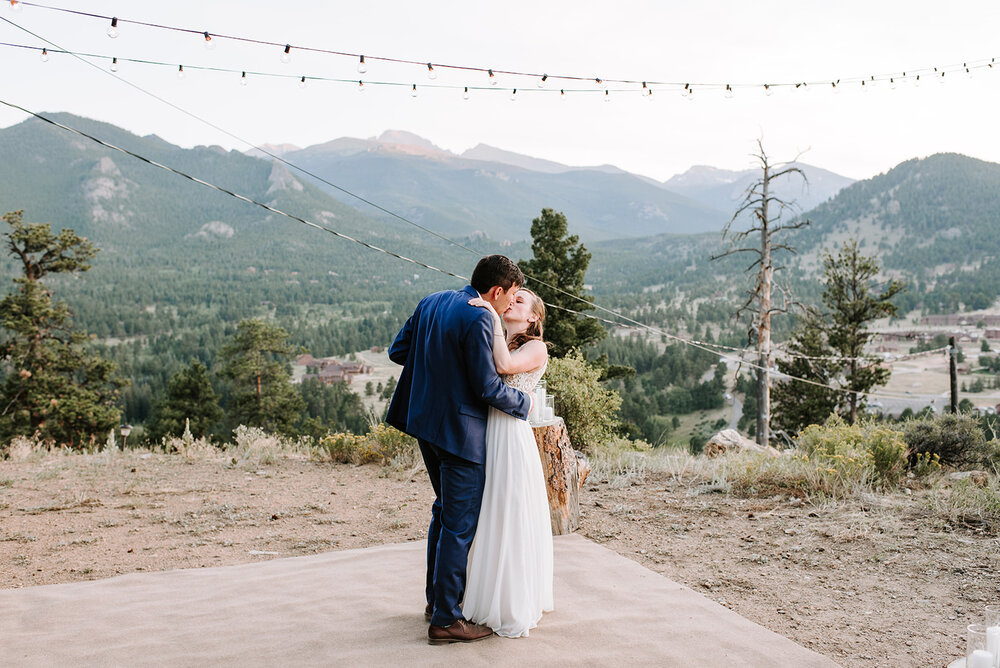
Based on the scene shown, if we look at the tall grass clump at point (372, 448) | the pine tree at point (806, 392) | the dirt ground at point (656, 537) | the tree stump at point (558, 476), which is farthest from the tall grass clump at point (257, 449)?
the pine tree at point (806, 392)

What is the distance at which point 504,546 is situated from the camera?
2.98 meters

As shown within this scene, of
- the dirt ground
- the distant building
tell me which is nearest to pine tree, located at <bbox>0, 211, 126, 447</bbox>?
the dirt ground

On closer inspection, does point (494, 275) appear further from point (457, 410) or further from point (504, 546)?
point (504, 546)

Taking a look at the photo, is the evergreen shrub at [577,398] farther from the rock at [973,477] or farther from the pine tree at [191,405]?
the pine tree at [191,405]

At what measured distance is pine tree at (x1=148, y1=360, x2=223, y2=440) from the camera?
30.6 meters

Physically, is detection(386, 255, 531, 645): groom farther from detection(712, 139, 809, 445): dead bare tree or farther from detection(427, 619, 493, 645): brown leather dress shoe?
detection(712, 139, 809, 445): dead bare tree

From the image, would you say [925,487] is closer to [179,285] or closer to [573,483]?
[573,483]

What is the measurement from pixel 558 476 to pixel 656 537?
33.6 inches

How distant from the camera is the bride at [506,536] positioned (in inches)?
117

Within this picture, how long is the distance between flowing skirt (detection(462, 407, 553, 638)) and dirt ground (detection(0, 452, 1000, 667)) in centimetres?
133

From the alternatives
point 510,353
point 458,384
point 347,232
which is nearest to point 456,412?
point 458,384

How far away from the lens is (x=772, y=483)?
6293 millimetres

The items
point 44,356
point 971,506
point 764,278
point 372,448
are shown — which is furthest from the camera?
point 44,356

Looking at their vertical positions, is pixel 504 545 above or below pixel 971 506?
above
